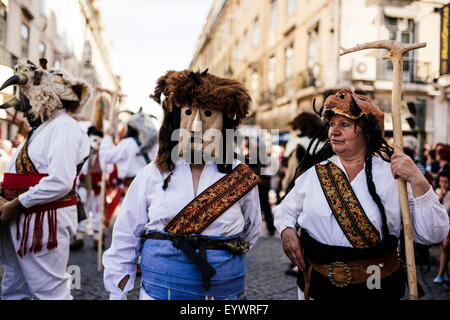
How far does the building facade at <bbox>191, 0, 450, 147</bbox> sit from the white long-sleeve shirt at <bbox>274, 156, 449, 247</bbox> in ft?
17.3

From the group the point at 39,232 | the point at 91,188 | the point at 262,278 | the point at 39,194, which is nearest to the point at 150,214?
the point at 39,194

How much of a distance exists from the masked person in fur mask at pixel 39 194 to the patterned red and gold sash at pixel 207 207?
1.07 metres

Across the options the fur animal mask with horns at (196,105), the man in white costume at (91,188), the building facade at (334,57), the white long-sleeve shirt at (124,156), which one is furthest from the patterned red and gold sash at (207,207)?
the building facade at (334,57)

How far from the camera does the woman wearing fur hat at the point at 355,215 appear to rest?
6.66ft

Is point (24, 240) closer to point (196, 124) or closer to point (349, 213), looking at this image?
point (196, 124)

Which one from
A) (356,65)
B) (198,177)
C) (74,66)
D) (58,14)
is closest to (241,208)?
(198,177)

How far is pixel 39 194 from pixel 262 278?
3.08 m

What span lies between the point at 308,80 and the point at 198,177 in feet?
48.3

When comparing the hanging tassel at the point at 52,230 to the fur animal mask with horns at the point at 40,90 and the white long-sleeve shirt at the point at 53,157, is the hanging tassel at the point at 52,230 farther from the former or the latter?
the fur animal mask with horns at the point at 40,90

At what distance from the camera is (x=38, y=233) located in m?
2.77

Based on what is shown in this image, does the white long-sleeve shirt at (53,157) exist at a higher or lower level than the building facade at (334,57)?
lower

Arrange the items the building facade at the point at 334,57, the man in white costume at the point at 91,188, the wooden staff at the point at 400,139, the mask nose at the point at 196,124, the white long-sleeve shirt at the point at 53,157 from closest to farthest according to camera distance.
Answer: the wooden staff at the point at 400,139, the mask nose at the point at 196,124, the white long-sleeve shirt at the point at 53,157, the man in white costume at the point at 91,188, the building facade at the point at 334,57

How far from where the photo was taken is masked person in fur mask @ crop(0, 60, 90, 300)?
273cm
